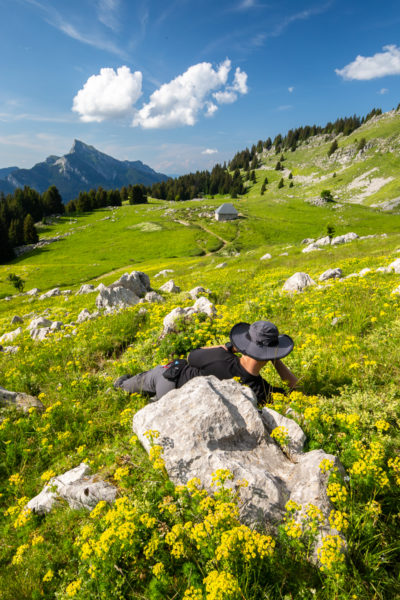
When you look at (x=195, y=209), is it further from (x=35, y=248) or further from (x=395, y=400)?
(x=395, y=400)

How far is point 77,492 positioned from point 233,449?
2.32m

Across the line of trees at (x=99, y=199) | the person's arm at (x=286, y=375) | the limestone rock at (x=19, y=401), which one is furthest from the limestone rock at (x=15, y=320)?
the line of trees at (x=99, y=199)

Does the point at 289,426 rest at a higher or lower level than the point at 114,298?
higher

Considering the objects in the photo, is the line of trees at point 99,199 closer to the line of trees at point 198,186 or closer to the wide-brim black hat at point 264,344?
the line of trees at point 198,186

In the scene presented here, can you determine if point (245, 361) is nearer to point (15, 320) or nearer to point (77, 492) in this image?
point (77, 492)

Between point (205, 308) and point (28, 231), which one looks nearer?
point (205, 308)

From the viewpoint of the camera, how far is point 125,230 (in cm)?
8819

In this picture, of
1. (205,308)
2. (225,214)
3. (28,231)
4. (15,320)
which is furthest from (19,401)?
(28,231)

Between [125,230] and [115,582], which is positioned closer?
[115,582]

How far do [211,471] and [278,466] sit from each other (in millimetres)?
971

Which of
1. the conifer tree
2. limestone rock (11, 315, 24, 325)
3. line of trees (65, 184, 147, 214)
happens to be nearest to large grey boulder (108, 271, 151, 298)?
limestone rock (11, 315, 24, 325)

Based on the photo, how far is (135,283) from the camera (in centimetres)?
2056

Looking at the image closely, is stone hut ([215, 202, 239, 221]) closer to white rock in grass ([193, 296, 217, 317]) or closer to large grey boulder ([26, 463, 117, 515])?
white rock in grass ([193, 296, 217, 317])

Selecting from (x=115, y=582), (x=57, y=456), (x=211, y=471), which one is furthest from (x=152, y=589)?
(x=57, y=456)
